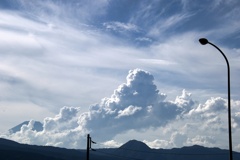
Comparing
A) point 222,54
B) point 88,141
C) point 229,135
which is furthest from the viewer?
point 88,141

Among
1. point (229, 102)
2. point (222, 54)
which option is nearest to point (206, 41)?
point (222, 54)

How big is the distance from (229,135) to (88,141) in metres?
31.9

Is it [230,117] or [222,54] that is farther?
[222,54]

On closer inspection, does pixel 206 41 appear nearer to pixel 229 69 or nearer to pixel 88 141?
pixel 229 69

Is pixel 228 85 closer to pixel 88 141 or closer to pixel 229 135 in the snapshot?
pixel 229 135

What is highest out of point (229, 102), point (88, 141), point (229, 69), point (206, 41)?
point (206, 41)

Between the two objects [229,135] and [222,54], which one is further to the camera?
[222,54]

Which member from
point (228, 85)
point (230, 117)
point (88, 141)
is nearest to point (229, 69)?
point (228, 85)

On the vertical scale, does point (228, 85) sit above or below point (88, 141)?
above

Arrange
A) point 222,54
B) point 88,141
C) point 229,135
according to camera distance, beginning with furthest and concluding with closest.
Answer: point 88,141 → point 222,54 → point 229,135

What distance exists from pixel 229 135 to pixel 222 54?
243 inches

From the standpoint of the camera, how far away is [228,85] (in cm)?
2609

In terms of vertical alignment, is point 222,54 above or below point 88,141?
above

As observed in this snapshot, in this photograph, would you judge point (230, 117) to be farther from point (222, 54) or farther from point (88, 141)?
point (88, 141)
